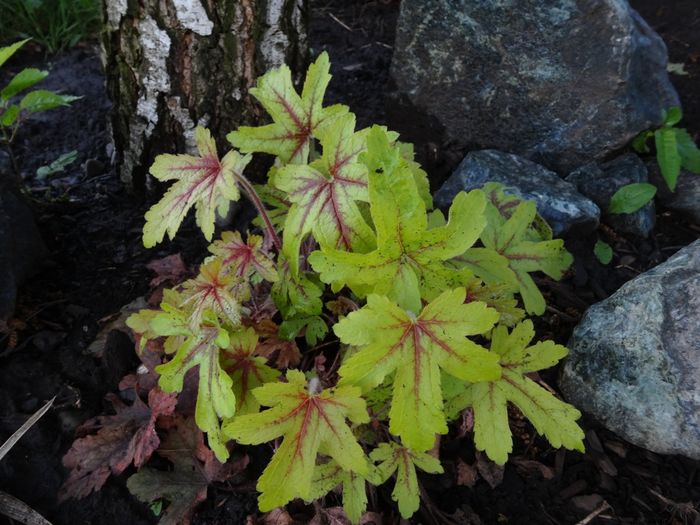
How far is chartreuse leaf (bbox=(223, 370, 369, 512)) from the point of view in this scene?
1228 mm

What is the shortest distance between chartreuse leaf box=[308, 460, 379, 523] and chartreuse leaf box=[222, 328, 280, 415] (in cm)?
23

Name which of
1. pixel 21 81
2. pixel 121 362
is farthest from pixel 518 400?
pixel 21 81

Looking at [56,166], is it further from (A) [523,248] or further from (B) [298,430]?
(A) [523,248]

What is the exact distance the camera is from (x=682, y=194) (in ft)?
7.97

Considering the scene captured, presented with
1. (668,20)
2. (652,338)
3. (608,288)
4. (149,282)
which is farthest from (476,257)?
(668,20)

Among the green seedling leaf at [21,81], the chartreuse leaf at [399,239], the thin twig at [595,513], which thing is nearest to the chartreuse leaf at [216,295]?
the chartreuse leaf at [399,239]

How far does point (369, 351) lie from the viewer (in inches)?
47.1

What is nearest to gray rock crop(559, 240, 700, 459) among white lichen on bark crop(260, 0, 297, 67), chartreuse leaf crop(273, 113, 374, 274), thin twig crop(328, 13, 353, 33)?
chartreuse leaf crop(273, 113, 374, 274)

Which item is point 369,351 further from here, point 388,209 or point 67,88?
point 67,88

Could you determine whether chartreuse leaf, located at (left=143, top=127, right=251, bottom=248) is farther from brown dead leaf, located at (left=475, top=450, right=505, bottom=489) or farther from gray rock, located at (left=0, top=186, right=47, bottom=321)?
brown dead leaf, located at (left=475, top=450, right=505, bottom=489)

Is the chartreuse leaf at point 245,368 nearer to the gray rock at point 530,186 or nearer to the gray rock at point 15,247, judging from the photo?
the gray rock at point 15,247

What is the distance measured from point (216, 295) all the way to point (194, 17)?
94 cm

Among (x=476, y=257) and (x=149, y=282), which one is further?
(x=149, y=282)

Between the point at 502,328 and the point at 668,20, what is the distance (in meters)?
2.68
